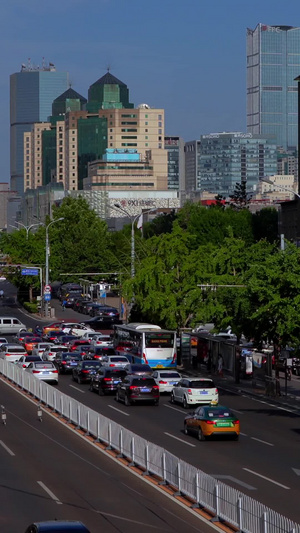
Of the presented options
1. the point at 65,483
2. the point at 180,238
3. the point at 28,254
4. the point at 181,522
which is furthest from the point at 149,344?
the point at 28,254

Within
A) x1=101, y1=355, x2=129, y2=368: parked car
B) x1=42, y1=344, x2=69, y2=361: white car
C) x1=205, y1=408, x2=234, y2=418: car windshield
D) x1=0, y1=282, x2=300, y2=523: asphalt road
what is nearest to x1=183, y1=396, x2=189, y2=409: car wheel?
x1=0, y1=282, x2=300, y2=523: asphalt road

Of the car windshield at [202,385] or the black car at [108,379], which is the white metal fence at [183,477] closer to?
the car windshield at [202,385]

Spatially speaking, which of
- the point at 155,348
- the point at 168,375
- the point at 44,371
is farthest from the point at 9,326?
the point at 168,375

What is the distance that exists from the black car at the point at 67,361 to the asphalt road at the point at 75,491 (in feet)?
85.5

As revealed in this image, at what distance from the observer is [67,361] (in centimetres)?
6450

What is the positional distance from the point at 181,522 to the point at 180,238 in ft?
177

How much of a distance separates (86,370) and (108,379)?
226 inches

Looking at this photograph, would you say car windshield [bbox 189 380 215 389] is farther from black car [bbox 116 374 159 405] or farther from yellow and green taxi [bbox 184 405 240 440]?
yellow and green taxi [bbox 184 405 240 440]

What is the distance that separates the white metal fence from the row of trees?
10587mm

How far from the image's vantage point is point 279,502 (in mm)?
25609

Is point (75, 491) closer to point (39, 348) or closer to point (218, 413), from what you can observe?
point (218, 413)

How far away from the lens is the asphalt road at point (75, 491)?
23406mm

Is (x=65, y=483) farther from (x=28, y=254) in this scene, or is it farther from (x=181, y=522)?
(x=28, y=254)

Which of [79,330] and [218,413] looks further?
[79,330]
